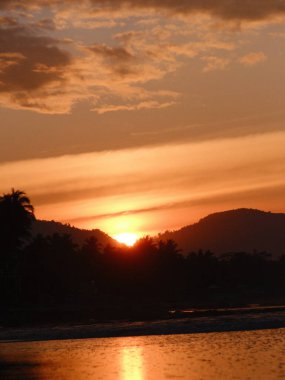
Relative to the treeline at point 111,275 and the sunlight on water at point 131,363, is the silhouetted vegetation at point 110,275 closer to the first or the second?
the treeline at point 111,275

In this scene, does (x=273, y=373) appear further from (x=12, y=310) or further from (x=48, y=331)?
(x=12, y=310)

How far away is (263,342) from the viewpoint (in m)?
34.7

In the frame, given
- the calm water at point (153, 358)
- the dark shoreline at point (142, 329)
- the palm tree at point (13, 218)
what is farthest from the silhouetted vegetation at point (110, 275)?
the calm water at point (153, 358)

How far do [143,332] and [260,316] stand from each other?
11.8 m

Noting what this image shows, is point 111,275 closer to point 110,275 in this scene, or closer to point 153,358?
point 110,275

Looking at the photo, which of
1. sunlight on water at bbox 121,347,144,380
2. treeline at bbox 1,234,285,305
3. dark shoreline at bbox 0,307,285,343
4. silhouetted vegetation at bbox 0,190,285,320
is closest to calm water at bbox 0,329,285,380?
sunlight on water at bbox 121,347,144,380

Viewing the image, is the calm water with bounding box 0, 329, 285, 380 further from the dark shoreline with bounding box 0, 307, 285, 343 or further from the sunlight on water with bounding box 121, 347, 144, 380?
the dark shoreline with bounding box 0, 307, 285, 343

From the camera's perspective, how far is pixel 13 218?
80.0m

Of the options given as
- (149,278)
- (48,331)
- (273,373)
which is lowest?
(273,373)

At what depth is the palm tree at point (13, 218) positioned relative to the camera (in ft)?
261

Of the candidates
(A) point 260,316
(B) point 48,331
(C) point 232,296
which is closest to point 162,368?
(B) point 48,331

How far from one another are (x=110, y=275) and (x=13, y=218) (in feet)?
112

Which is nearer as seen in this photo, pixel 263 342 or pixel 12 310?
pixel 263 342

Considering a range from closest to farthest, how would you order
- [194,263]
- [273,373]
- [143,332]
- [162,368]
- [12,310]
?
[273,373] → [162,368] → [143,332] → [12,310] → [194,263]
